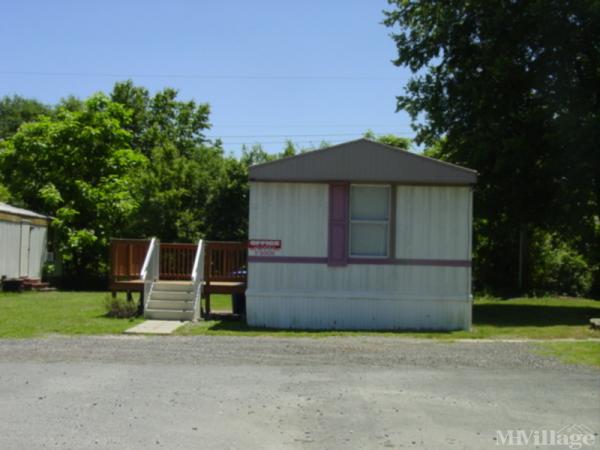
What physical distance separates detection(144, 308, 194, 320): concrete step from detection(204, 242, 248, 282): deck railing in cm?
109

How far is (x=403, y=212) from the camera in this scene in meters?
15.2

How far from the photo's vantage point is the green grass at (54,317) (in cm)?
1386

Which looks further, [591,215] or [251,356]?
[591,215]

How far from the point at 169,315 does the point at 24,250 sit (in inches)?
492

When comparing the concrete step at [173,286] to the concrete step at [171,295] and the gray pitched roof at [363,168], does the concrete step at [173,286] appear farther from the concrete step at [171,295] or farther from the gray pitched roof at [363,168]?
the gray pitched roof at [363,168]

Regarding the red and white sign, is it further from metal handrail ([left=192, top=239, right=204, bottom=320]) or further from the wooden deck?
metal handrail ([left=192, top=239, right=204, bottom=320])

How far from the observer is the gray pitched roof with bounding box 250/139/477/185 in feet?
49.2

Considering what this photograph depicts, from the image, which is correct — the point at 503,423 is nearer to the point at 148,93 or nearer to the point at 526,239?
the point at 526,239

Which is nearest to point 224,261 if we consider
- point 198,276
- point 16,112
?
point 198,276

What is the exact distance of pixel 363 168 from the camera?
15.1 metres

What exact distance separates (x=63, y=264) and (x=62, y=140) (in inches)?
197

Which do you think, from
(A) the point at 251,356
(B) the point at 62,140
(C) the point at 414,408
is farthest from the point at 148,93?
(C) the point at 414,408

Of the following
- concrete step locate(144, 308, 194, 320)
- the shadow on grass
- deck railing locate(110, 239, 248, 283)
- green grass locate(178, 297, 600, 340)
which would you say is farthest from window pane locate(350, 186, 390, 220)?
concrete step locate(144, 308, 194, 320)

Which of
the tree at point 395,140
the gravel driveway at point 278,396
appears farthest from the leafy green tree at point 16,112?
the gravel driveway at point 278,396
